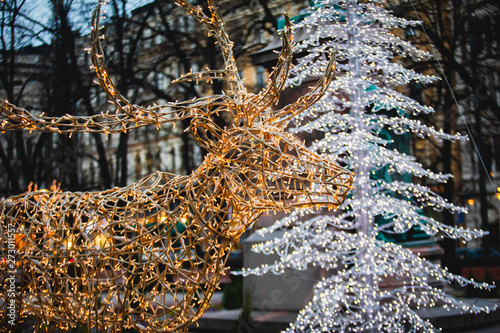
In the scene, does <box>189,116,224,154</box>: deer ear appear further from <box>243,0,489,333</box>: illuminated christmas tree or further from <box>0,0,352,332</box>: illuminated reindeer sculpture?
<box>243,0,489,333</box>: illuminated christmas tree

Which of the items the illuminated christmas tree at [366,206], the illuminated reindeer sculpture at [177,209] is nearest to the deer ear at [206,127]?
the illuminated reindeer sculpture at [177,209]

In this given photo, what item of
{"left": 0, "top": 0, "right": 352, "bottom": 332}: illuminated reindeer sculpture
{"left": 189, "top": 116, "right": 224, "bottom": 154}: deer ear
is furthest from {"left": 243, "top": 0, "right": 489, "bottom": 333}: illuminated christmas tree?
{"left": 189, "top": 116, "right": 224, "bottom": 154}: deer ear

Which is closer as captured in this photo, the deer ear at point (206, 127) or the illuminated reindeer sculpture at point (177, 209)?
the deer ear at point (206, 127)

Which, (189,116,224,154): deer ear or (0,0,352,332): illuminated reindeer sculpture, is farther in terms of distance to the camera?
(0,0,352,332): illuminated reindeer sculpture

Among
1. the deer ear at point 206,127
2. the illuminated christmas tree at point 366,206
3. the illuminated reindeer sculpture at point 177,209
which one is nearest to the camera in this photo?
the deer ear at point 206,127

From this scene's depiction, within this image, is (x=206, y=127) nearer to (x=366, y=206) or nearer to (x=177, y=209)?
(x=177, y=209)

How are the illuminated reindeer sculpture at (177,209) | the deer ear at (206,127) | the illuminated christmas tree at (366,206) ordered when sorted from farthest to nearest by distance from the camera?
the illuminated christmas tree at (366,206)
the illuminated reindeer sculpture at (177,209)
the deer ear at (206,127)

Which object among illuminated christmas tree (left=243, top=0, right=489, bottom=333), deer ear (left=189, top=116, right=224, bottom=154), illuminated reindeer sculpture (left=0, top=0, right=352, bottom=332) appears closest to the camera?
deer ear (left=189, top=116, right=224, bottom=154)

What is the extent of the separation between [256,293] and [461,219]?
6.26 m

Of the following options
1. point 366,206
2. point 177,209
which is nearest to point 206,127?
point 177,209

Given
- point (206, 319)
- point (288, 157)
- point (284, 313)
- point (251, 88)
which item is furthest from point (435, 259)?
point (288, 157)

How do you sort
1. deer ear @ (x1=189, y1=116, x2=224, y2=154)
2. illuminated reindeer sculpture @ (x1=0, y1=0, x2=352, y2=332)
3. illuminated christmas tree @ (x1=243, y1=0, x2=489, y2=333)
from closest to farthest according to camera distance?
1. deer ear @ (x1=189, y1=116, x2=224, y2=154)
2. illuminated reindeer sculpture @ (x1=0, y1=0, x2=352, y2=332)
3. illuminated christmas tree @ (x1=243, y1=0, x2=489, y2=333)

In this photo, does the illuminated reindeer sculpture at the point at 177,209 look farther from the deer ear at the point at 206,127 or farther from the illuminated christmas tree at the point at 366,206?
the illuminated christmas tree at the point at 366,206

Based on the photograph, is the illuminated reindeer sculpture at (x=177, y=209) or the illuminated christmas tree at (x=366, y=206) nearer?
the illuminated reindeer sculpture at (x=177, y=209)
